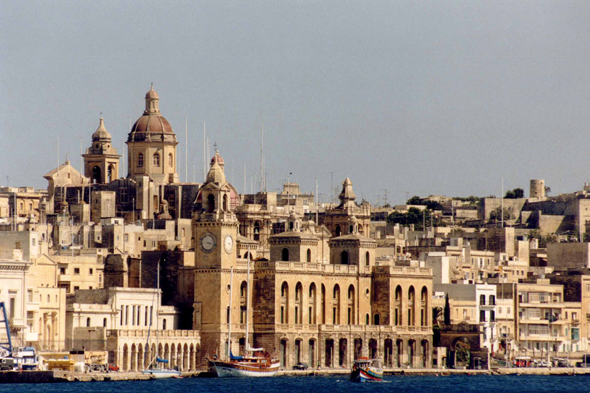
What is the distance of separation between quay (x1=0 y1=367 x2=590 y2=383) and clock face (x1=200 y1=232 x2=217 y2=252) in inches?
367

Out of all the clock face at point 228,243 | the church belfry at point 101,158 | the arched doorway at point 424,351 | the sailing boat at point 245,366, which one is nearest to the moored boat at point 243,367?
the sailing boat at point 245,366

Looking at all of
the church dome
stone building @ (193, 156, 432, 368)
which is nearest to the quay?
stone building @ (193, 156, 432, 368)

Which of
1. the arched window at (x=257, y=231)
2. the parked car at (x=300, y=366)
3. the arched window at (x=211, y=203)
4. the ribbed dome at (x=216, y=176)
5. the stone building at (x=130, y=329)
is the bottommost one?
the parked car at (x=300, y=366)

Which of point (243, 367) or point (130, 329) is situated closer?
point (243, 367)

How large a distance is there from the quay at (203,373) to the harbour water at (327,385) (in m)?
0.42

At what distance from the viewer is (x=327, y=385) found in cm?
11362

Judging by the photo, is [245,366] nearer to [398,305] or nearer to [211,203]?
[211,203]

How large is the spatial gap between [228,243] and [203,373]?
10408mm

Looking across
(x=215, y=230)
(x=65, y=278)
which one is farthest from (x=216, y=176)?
(x=65, y=278)

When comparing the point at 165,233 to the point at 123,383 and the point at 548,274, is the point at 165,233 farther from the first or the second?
the point at 123,383

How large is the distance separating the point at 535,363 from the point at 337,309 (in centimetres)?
1564

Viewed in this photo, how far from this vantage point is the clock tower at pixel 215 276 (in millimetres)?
122188

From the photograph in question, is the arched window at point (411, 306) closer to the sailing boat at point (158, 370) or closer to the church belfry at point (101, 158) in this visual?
the sailing boat at point (158, 370)

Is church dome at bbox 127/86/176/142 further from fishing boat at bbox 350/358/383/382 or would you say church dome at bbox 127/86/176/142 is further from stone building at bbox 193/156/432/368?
fishing boat at bbox 350/358/383/382
